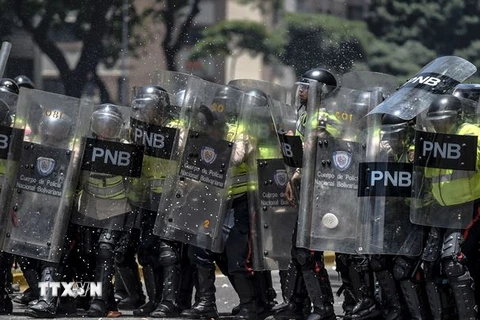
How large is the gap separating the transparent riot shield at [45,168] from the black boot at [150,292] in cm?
78

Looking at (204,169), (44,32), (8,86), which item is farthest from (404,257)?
(44,32)

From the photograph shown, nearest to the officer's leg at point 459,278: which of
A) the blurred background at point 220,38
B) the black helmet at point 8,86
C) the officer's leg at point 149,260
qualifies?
the officer's leg at point 149,260

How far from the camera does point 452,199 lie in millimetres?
9203

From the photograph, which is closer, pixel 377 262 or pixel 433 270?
pixel 433 270

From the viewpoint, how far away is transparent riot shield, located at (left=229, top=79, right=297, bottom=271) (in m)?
10.1

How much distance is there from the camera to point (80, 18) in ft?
68.0

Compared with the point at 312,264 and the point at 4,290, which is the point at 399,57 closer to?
the point at 4,290

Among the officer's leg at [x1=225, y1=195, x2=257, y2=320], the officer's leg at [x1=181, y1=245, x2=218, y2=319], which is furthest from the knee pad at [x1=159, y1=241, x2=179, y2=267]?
the officer's leg at [x1=225, y1=195, x2=257, y2=320]

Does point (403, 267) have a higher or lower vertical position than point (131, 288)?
higher

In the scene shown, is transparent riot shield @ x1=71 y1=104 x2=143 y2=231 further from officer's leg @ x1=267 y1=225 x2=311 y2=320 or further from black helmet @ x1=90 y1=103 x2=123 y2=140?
officer's leg @ x1=267 y1=225 x2=311 y2=320

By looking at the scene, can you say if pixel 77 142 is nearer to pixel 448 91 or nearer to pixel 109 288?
pixel 109 288

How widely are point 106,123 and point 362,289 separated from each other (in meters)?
2.31

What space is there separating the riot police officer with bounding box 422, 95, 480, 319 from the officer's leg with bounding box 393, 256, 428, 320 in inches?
5.8

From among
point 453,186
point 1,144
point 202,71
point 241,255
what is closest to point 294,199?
point 241,255
